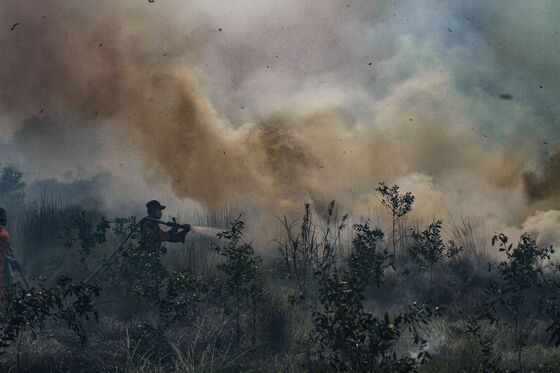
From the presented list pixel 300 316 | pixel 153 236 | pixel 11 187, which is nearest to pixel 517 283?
pixel 300 316

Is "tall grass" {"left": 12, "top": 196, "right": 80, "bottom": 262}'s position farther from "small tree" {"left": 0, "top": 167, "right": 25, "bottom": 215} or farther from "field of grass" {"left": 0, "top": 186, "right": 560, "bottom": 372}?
"small tree" {"left": 0, "top": 167, "right": 25, "bottom": 215}

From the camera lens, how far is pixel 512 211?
A: 66.3ft

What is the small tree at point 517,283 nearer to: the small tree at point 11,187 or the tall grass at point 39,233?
the tall grass at point 39,233

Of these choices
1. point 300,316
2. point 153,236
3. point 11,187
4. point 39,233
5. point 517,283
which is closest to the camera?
point 517,283

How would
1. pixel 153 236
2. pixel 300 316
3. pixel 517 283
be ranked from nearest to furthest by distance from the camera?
pixel 517 283 → pixel 300 316 → pixel 153 236

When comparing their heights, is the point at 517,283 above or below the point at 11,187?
below

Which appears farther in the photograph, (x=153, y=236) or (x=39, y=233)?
(x=39, y=233)

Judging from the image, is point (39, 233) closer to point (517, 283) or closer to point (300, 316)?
point (300, 316)

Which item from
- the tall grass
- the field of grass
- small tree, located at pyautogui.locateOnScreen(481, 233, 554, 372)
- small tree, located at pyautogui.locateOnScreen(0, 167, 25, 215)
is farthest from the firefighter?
small tree, located at pyautogui.locateOnScreen(0, 167, 25, 215)

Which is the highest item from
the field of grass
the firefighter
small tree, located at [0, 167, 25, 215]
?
small tree, located at [0, 167, 25, 215]

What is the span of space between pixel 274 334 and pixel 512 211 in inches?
564

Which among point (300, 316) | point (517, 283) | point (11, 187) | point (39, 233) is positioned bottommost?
point (300, 316)

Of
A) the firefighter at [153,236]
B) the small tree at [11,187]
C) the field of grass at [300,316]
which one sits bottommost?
the field of grass at [300,316]

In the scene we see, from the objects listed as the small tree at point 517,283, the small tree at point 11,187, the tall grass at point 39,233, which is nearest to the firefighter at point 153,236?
the tall grass at point 39,233
